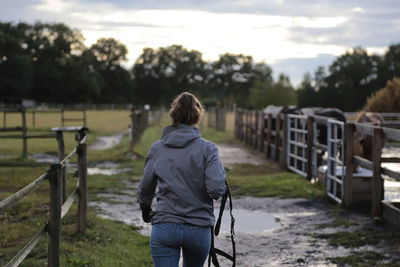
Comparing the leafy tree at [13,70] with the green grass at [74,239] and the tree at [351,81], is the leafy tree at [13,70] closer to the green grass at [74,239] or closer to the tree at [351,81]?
the tree at [351,81]

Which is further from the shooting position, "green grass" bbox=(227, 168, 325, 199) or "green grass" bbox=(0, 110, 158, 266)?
"green grass" bbox=(227, 168, 325, 199)

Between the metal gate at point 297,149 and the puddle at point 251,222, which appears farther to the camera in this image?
the metal gate at point 297,149

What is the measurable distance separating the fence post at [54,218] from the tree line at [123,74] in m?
72.9

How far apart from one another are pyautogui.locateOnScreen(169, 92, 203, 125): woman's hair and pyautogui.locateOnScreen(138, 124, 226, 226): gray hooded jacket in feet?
0.16

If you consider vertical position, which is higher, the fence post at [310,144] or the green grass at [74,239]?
the fence post at [310,144]

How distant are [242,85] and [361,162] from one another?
121065 mm

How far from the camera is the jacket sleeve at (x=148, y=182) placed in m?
3.59

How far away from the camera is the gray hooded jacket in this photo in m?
3.43

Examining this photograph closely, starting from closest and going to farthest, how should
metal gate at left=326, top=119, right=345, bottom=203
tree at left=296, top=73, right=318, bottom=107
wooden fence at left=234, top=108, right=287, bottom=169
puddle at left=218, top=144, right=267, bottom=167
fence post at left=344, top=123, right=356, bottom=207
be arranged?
fence post at left=344, top=123, right=356, bottom=207 < metal gate at left=326, top=119, right=345, bottom=203 < wooden fence at left=234, top=108, right=287, bottom=169 < puddle at left=218, top=144, right=267, bottom=167 < tree at left=296, top=73, right=318, bottom=107

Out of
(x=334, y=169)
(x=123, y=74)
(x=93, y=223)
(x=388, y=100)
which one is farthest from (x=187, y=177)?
(x=123, y=74)

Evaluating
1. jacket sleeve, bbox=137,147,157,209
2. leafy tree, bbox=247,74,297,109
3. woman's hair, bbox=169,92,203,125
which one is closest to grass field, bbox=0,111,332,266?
jacket sleeve, bbox=137,147,157,209

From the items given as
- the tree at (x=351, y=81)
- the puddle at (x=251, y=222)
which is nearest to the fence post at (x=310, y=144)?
the puddle at (x=251, y=222)

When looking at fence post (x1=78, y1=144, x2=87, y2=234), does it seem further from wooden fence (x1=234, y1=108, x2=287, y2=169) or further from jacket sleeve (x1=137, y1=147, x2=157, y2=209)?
wooden fence (x1=234, y1=108, x2=287, y2=169)

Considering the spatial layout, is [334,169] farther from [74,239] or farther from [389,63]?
[389,63]
